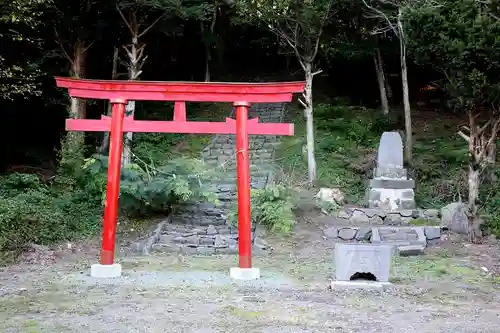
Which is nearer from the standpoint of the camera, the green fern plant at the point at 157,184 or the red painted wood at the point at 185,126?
the red painted wood at the point at 185,126

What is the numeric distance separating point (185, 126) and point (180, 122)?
0.33 ft

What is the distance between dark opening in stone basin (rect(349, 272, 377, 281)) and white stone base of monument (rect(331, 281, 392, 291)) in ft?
0.47

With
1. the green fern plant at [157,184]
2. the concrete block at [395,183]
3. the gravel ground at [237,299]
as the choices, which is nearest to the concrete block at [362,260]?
the gravel ground at [237,299]

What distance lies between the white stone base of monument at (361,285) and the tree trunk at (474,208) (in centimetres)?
438

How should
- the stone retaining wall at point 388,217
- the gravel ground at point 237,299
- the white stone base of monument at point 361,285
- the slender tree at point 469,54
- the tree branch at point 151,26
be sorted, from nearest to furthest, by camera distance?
the gravel ground at point 237,299, the white stone base of monument at point 361,285, the slender tree at point 469,54, the stone retaining wall at point 388,217, the tree branch at point 151,26

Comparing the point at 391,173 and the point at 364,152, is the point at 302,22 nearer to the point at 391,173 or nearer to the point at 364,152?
the point at 364,152

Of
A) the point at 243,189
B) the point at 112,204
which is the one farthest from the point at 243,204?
the point at 112,204

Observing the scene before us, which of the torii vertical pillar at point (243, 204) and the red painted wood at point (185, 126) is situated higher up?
the red painted wood at point (185, 126)

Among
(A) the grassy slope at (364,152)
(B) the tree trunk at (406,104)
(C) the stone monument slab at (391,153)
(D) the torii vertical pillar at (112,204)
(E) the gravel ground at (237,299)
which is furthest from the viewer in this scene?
(B) the tree trunk at (406,104)

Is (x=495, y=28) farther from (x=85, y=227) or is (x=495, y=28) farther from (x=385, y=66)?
(x=385, y=66)

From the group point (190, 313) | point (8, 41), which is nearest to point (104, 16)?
point (8, 41)

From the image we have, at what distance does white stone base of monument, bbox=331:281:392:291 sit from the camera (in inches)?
297

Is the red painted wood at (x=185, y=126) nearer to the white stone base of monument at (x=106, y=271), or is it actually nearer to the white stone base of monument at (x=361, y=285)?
the white stone base of monument at (x=106, y=271)

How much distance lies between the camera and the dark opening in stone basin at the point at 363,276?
7.85 metres
